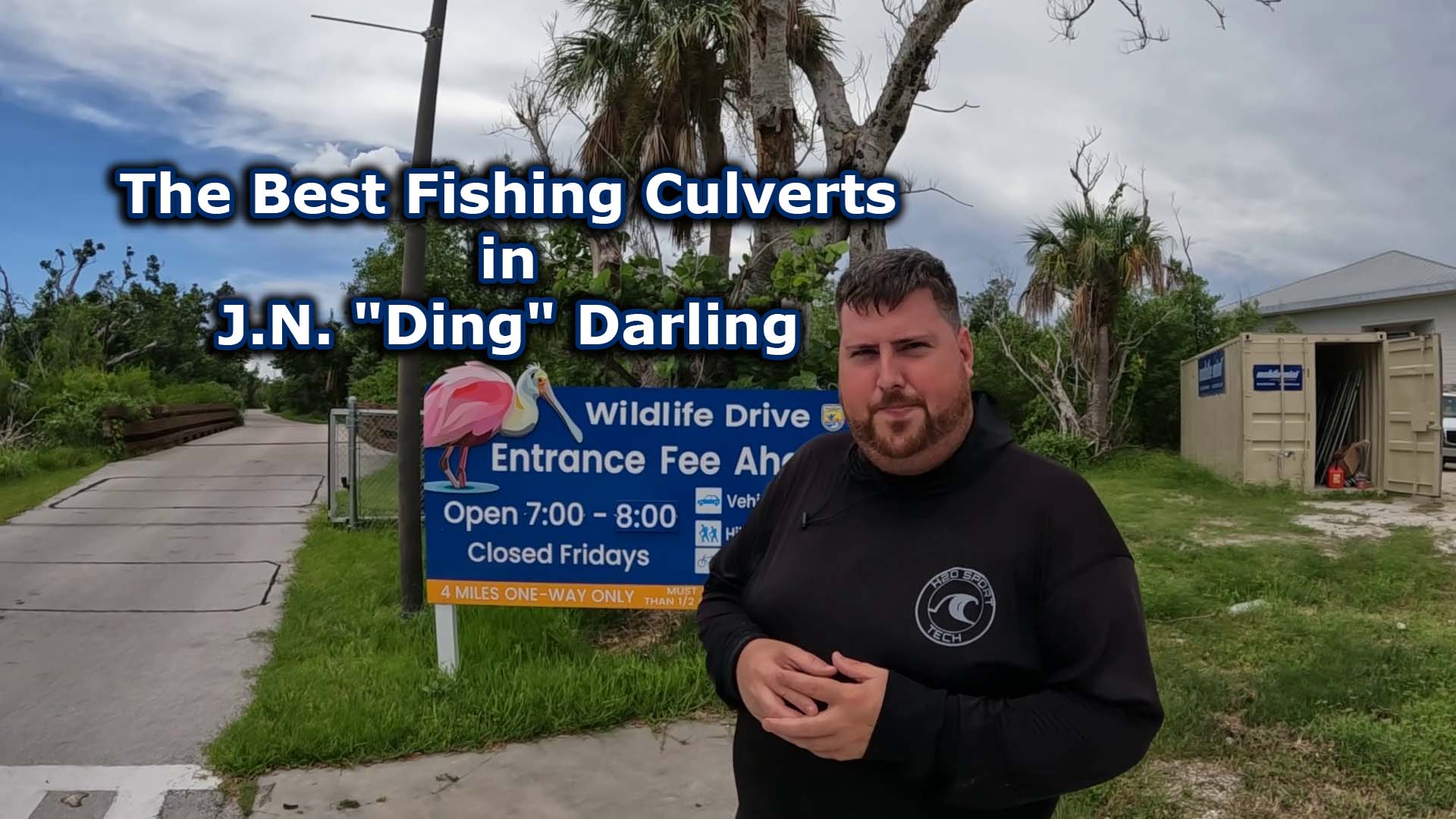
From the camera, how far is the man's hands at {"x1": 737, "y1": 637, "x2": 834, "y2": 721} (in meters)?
1.44

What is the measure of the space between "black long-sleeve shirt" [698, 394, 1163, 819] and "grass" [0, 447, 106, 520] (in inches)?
443

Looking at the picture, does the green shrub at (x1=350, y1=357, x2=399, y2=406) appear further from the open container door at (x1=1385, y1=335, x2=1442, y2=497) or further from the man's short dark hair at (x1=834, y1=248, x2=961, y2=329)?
the man's short dark hair at (x1=834, y1=248, x2=961, y2=329)

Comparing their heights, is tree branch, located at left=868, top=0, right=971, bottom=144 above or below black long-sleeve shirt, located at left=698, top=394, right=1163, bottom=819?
above

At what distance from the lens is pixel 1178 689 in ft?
15.1

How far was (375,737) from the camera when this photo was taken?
4164 mm

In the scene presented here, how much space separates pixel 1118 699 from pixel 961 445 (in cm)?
43

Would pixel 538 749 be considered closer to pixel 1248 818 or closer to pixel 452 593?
pixel 452 593

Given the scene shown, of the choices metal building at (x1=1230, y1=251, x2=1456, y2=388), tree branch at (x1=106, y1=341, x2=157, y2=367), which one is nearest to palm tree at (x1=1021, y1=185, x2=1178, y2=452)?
metal building at (x1=1230, y1=251, x2=1456, y2=388)

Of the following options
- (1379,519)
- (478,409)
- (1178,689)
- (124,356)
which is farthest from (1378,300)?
(124,356)

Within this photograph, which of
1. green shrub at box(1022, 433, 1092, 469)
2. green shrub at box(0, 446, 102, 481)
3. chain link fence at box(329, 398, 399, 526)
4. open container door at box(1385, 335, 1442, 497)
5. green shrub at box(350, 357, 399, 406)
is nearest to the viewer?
chain link fence at box(329, 398, 399, 526)

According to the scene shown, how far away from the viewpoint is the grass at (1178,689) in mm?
3668

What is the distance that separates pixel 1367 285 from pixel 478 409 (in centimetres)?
3566

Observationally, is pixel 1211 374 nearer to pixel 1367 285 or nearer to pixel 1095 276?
pixel 1095 276

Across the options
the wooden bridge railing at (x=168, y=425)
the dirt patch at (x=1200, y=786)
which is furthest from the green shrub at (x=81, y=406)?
the dirt patch at (x=1200, y=786)
